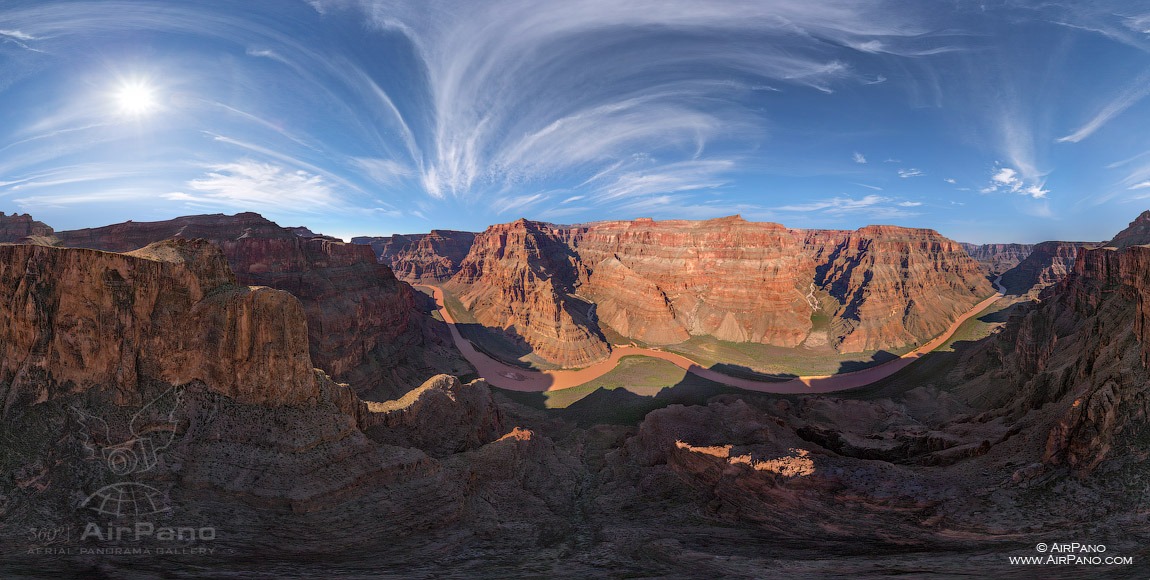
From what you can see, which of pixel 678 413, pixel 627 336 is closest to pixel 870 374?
pixel 627 336

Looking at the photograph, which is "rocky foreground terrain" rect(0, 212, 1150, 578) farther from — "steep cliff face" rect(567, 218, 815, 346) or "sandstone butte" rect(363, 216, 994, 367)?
"steep cliff face" rect(567, 218, 815, 346)

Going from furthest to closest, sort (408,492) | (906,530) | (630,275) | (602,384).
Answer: (630,275) → (602,384) → (408,492) → (906,530)

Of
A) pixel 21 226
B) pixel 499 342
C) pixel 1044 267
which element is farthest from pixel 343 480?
pixel 1044 267

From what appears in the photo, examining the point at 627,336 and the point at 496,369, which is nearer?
the point at 496,369

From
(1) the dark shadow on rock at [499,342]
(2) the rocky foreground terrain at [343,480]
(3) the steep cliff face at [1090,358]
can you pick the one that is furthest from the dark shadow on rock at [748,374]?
(2) the rocky foreground terrain at [343,480]

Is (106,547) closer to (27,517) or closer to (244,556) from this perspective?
(27,517)

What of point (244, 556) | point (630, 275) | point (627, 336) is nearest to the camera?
point (244, 556)
